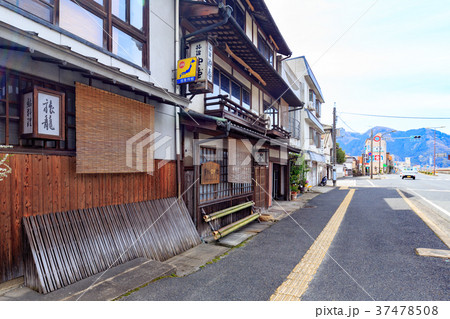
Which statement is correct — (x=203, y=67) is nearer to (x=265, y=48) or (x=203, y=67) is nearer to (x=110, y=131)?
(x=110, y=131)

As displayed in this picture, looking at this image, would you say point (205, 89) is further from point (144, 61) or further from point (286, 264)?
point (286, 264)

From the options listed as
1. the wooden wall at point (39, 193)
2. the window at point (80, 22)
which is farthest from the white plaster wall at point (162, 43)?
the wooden wall at point (39, 193)

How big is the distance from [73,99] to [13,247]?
109 inches

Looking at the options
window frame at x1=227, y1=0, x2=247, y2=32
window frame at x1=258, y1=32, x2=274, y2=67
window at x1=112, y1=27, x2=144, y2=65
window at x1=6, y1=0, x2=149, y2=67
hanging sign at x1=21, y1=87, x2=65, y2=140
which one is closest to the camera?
hanging sign at x1=21, y1=87, x2=65, y2=140

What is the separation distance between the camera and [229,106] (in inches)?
357

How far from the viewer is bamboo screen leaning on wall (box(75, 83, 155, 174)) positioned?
15.3 feet

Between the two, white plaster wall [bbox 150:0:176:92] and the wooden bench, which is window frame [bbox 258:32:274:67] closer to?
white plaster wall [bbox 150:0:176:92]

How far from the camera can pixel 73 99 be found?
4.74m

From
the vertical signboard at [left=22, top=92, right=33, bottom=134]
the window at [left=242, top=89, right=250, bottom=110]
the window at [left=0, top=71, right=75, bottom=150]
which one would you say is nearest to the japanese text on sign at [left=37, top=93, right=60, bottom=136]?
the vertical signboard at [left=22, top=92, right=33, bottom=134]

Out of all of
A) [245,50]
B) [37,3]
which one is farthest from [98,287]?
[245,50]

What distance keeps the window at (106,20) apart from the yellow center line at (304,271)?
6.28 m

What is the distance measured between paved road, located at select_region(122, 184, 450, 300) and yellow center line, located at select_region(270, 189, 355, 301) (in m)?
0.13

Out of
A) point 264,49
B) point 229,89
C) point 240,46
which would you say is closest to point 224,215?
point 229,89

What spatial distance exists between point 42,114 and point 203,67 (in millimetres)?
4326
